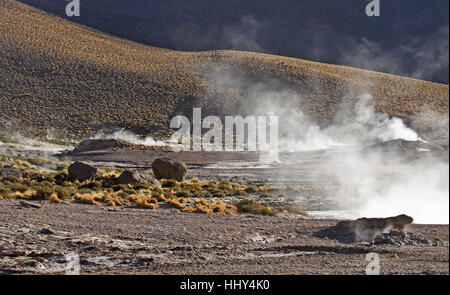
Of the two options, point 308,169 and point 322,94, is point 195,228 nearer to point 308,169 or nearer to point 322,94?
point 308,169

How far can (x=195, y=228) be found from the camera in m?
14.5

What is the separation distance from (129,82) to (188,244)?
181 feet

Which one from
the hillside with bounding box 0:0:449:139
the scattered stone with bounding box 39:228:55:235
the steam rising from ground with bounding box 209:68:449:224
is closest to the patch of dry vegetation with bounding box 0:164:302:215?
the steam rising from ground with bounding box 209:68:449:224

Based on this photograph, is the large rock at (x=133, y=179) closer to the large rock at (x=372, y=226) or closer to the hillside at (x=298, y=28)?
the large rock at (x=372, y=226)

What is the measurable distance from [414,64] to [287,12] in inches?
1090

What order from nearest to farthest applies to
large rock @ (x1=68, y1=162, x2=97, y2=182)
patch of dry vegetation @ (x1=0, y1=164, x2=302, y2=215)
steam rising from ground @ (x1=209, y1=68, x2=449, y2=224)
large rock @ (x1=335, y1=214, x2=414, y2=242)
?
large rock @ (x1=335, y1=214, x2=414, y2=242)
patch of dry vegetation @ (x1=0, y1=164, x2=302, y2=215)
steam rising from ground @ (x1=209, y1=68, x2=449, y2=224)
large rock @ (x1=68, y1=162, x2=97, y2=182)

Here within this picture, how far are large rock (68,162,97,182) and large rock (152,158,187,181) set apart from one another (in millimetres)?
5215

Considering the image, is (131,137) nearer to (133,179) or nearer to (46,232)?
(133,179)

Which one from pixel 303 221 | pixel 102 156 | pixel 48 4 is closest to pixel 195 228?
pixel 303 221

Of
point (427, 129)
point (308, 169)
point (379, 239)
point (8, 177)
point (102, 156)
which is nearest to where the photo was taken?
point (379, 239)

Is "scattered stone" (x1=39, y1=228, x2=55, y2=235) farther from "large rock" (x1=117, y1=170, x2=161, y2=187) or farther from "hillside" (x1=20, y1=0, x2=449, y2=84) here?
"hillside" (x1=20, y1=0, x2=449, y2=84)

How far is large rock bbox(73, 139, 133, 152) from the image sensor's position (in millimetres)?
44294

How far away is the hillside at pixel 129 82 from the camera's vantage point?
2136 inches

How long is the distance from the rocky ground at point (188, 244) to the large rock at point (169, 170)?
1242 centimetres
